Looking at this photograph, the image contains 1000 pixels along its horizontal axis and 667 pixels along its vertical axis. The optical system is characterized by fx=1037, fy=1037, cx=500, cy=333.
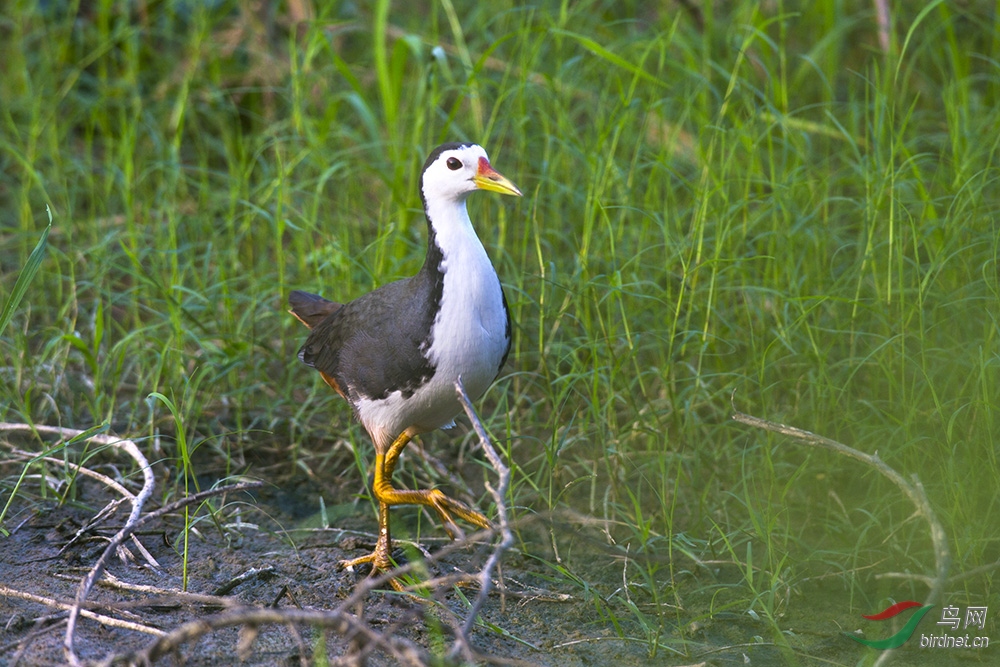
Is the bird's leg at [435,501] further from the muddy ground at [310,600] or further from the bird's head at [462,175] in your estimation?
the bird's head at [462,175]

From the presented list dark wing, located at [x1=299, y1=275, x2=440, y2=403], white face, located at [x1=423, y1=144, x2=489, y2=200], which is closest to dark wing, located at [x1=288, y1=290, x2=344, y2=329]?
dark wing, located at [x1=299, y1=275, x2=440, y2=403]

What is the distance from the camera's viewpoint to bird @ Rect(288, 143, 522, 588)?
2.92m

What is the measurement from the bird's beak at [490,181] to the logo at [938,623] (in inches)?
61.3

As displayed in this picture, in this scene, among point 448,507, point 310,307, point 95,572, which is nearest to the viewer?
point 95,572

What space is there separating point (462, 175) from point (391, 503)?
1.03m

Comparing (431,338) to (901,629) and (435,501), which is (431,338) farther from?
(901,629)

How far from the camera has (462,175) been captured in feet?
10.1

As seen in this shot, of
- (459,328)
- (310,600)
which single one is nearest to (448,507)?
(310,600)

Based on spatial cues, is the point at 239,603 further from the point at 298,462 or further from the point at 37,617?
the point at 298,462

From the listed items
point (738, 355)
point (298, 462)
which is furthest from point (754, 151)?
point (298, 462)

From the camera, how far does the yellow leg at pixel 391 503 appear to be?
3127mm

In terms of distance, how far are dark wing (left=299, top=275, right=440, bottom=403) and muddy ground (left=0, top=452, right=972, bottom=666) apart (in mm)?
431

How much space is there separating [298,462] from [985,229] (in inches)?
103

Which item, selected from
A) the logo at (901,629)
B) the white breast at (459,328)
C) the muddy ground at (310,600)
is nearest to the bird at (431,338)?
the white breast at (459,328)
